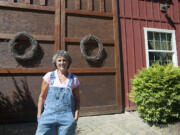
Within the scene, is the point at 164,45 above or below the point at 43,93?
above

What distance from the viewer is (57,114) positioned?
1.75 metres

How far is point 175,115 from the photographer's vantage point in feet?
11.7

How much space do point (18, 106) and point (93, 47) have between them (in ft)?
8.93

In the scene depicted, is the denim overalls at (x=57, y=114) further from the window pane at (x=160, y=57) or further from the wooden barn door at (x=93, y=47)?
the window pane at (x=160, y=57)

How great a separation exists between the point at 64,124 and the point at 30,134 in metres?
1.84

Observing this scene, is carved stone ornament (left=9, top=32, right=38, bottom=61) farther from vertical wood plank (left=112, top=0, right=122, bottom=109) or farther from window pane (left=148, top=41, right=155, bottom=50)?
window pane (left=148, top=41, right=155, bottom=50)

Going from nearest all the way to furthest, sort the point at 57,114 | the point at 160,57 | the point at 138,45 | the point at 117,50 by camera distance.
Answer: the point at 57,114
the point at 117,50
the point at 138,45
the point at 160,57

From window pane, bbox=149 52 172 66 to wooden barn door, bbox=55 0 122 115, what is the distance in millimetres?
1479

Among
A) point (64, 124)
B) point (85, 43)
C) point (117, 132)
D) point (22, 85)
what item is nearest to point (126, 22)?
point (85, 43)

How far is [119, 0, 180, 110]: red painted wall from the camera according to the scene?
4898mm

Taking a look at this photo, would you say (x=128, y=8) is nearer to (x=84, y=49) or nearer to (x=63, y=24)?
(x=84, y=49)

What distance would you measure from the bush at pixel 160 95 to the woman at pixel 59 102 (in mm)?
2326

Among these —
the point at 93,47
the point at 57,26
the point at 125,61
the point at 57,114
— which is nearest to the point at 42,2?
the point at 57,26

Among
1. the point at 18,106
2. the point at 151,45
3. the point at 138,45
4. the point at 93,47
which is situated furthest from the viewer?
the point at 151,45
